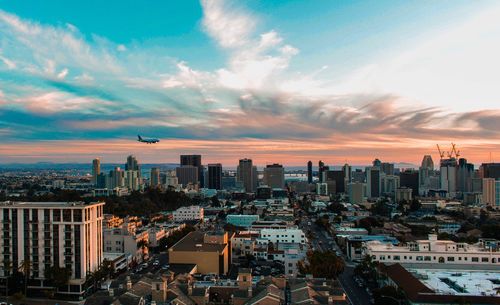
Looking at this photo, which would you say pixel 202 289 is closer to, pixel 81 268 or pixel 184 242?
pixel 81 268

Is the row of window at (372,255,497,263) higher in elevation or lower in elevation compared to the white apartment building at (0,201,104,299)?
lower

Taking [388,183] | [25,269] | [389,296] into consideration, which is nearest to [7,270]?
[25,269]

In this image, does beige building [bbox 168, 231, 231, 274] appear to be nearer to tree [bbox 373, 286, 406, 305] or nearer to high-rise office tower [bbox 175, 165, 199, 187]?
tree [bbox 373, 286, 406, 305]

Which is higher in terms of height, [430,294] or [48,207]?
[48,207]

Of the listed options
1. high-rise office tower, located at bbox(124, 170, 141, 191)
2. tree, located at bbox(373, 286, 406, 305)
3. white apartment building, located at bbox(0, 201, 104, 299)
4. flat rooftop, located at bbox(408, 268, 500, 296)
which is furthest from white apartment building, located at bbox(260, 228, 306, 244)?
high-rise office tower, located at bbox(124, 170, 141, 191)

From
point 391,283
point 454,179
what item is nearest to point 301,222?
point 391,283
